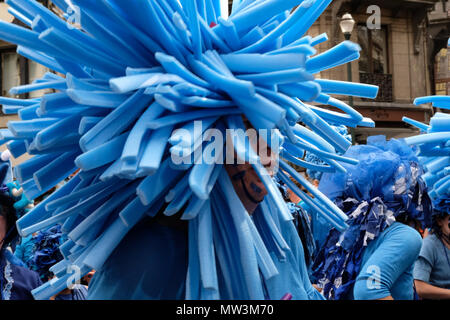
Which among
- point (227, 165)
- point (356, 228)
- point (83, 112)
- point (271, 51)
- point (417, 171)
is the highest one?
point (271, 51)

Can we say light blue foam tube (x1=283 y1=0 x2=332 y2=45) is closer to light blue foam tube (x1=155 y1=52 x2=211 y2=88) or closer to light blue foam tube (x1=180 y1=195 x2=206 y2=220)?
light blue foam tube (x1=155 y1=52 x2=211 y2=88)

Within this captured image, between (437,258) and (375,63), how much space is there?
45.4 feet

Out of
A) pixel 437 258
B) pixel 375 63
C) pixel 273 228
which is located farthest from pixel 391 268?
pixel 375 63

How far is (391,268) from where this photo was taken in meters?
2.34

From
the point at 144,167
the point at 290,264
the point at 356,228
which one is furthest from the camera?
the point at 356,228

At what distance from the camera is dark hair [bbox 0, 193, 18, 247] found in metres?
3.00

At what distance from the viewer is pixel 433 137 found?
270cm

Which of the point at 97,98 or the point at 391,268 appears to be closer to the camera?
the point at 97,98

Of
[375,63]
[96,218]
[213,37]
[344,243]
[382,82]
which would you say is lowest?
[344,243]

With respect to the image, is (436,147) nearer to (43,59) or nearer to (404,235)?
(404,235)

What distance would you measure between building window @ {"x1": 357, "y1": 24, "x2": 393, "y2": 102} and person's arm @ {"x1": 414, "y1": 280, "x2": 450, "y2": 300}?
13.5 m
